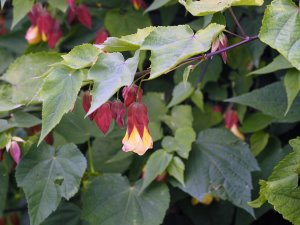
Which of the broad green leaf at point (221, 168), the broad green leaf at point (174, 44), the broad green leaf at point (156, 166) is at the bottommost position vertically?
the broad green leaf at point (221, 168)

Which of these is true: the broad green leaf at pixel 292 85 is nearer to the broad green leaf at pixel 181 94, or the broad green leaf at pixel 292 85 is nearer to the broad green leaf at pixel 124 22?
the broad green leaf at pixel 181 94

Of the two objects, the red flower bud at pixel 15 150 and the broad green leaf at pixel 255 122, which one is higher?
the red flower bud at pixel 15 150

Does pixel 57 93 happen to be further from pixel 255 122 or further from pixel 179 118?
pixel 255 122

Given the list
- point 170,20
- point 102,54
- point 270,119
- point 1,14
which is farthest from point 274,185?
point 1,14

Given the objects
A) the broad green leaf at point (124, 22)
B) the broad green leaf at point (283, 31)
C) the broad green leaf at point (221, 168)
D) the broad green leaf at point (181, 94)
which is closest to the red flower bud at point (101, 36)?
the broad green leaf at point (124, 22)

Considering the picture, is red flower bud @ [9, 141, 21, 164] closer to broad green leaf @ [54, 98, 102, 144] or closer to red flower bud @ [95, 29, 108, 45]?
broad green leaf @ [54, 98, 102, 144]

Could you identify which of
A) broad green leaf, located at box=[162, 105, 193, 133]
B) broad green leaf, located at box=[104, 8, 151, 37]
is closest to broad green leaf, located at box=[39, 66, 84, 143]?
broad green leaf, located at box=[162, 105, 193, 133]

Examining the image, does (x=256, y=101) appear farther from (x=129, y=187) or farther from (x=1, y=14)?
(x=1, y=14)
